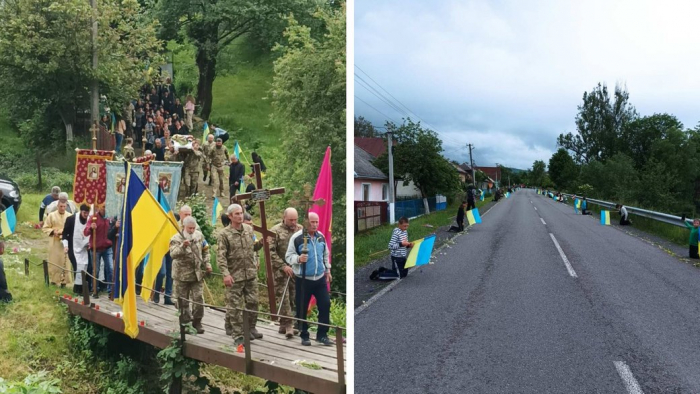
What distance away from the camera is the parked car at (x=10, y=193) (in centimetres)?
296

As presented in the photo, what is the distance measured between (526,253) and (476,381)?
16.8ft

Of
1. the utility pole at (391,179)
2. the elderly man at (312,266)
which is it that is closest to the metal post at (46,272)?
the elderly man at (312,266)

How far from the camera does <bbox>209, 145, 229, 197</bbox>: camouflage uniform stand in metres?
3.30

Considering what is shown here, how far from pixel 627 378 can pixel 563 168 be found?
5037mm

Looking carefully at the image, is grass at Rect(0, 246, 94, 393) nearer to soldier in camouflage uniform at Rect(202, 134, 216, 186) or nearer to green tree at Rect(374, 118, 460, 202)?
soldier in camouflage uniform at Rect(202, 134, 216, 186)

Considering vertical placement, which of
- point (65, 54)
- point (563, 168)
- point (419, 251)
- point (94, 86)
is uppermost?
point (65, 54)

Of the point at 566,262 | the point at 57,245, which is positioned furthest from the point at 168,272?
the point at 566,262

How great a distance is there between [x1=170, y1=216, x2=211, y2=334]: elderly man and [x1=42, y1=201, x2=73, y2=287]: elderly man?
586 millimetres

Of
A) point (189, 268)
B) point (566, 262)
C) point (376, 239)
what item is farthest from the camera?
point (566, 262)

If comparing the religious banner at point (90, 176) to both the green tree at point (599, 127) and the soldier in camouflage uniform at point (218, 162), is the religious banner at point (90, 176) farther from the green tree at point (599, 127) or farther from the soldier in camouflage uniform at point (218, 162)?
the green tree at point (599, 127)

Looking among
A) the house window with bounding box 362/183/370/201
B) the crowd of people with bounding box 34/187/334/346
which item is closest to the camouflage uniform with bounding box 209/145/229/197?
the crowd of people with bounding box 34/187/334/346

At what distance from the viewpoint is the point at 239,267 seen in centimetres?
327

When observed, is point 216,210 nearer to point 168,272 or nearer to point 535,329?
point 168,272

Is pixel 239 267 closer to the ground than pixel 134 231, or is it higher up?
closer to the ground
